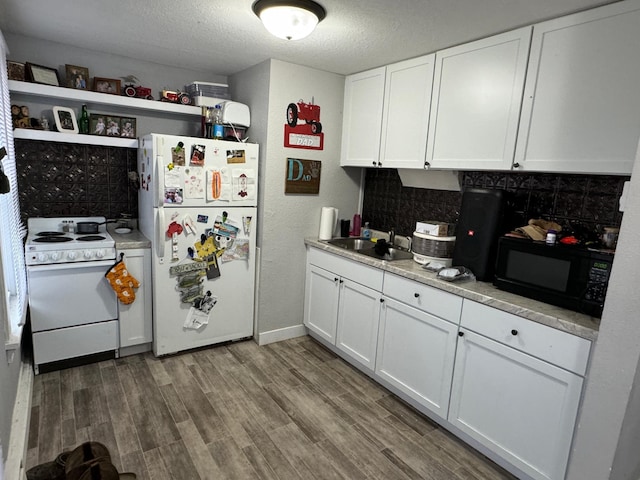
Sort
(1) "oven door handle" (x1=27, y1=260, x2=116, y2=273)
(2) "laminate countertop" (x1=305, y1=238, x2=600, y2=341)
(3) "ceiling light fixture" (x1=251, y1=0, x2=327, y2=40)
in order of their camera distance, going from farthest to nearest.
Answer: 1. (1) "oven door handle" (x1=27, y1=260, x2=116, y2=273)
2. (3) "ceiling light fixture" (x1=251, y1=0, x2=327, y2=40)
3. (2) "laminate countertop" (x1=305, y1=238, x2=600, y2=341)

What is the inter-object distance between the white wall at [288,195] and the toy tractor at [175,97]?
452mm

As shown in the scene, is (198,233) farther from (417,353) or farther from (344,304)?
(417,353)

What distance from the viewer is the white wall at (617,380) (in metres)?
1.38

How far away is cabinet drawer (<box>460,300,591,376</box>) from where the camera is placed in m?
1.65

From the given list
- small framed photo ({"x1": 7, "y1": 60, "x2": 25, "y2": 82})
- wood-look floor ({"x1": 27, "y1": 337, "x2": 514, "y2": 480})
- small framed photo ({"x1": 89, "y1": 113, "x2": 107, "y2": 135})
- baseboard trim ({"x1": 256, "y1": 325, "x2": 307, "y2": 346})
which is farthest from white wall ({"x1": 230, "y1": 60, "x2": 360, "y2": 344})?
small framed photo ({"x1": 7, "y1": 60, "x2": 25, "y2": 82})

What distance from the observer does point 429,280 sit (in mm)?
2240

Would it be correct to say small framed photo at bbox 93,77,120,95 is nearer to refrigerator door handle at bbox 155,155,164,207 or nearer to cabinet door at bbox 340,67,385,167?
refrigerator door handle at bbox 155,155,164,207

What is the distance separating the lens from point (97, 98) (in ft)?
9.24

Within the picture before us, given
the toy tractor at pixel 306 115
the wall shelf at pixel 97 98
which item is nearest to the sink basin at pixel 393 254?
the toy tractor at pixel 306 115

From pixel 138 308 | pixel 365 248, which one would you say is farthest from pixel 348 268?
pixel 138 308

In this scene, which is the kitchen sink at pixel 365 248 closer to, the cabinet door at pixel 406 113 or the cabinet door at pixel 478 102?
the cabinet door at pixel 406 113

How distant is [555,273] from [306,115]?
2.10 meters

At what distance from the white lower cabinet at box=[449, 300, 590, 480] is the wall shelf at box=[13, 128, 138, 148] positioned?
2.73m

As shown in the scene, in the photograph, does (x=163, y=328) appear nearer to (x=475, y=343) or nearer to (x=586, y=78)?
(x=475, y=343)
